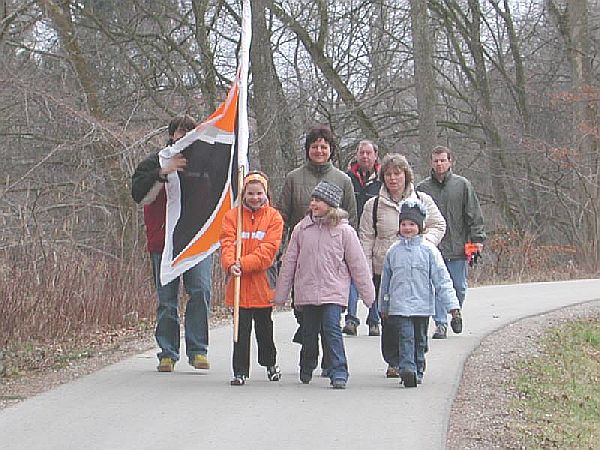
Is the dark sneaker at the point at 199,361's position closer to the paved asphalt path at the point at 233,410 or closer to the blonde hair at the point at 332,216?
the paved asphalt path at the point at 233,410

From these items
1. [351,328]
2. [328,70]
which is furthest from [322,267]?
[328,70]

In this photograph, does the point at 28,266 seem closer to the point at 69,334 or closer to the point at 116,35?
the point at 69,334

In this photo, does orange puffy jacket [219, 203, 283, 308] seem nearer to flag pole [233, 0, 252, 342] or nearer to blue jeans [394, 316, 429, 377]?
flag pole [233, 0, 252, 342]

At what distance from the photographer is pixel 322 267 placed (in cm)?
905

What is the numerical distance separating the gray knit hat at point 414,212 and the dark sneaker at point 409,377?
3.69 ft

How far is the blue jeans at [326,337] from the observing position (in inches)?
357

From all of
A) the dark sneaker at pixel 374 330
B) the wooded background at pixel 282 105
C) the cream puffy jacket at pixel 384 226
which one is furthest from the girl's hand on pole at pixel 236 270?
the dark sneaker at pixel 374 330

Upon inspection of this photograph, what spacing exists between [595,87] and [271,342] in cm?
2398

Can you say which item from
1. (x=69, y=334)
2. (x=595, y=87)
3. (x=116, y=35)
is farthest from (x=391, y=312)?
(x=595, y=87)

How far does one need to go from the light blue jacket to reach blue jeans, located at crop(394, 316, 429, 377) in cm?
8

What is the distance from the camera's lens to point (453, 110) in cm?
3481

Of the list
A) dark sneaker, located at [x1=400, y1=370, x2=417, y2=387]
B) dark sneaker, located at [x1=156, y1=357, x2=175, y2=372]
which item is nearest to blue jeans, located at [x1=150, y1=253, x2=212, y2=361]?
dark sneaker, located at [x1=156, y1=357, x2=175, y2=372]

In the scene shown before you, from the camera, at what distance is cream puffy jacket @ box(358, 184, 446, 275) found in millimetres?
10602

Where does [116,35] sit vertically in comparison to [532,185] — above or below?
above
